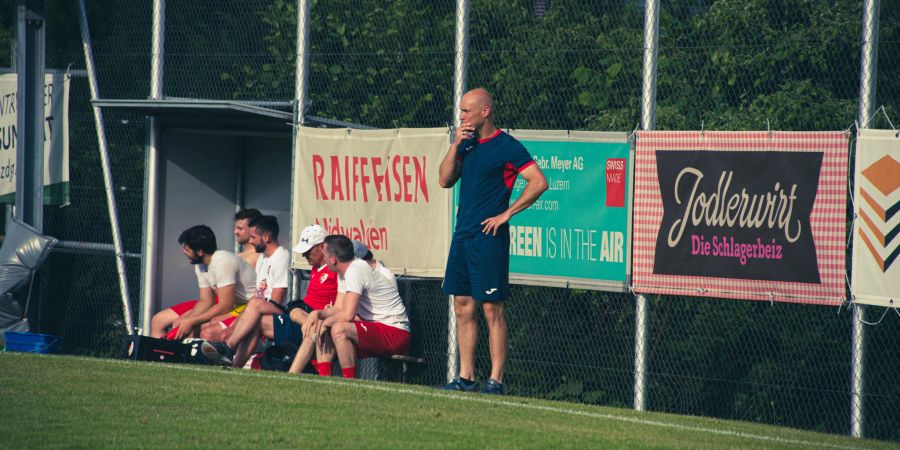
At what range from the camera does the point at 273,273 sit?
11.3 m

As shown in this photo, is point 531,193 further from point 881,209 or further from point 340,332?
point 340,332

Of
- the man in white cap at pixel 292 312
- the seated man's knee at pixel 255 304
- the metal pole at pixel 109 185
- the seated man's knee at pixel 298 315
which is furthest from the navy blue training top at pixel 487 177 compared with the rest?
the metal pole at pixel 109 185

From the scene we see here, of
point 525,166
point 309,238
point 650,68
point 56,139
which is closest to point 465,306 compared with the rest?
point 525,166

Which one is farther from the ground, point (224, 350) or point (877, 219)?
point (877, 219)

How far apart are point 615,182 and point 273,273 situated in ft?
11.7

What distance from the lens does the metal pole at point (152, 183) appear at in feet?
40.2

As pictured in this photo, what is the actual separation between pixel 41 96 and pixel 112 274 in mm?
2048

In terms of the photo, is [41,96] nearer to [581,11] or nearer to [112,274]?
[112,274]

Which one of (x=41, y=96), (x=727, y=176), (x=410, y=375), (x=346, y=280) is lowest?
(x=410, y=375)

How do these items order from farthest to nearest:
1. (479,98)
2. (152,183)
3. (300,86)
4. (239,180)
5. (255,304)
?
1. (239,180)
2. (152,183)
3. (300,86)
4. (255,304)
5. (479,98)

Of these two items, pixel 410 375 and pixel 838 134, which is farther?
pixel 410 375

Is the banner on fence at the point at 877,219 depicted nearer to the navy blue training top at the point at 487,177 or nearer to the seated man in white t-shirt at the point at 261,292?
the navy blue training top at the point at 487,177

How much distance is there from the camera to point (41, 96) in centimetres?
1303

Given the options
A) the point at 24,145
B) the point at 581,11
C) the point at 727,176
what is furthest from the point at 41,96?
the point at 727,176
